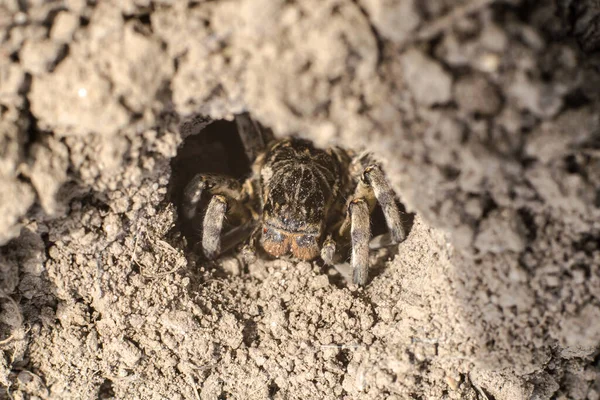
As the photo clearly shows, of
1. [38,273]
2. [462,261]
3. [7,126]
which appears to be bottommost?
[38,273]

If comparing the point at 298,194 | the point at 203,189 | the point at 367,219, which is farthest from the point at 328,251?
the point at 203,189

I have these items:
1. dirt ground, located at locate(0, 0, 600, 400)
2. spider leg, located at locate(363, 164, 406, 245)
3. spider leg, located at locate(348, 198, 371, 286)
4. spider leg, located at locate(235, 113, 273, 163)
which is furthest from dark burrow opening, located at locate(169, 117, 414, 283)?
dirt ground, located at locate(0, 0, 600, 400)

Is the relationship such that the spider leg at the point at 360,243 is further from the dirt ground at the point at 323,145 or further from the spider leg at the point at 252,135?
the spider leg at the point at 252,135

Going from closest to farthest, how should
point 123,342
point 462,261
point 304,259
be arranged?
point 462,261
point 123,342
point 304,259

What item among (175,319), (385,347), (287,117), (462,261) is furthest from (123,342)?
(462,261)

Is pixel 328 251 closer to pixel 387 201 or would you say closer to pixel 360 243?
pixel 360 243

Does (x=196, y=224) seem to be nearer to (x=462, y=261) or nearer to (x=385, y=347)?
(x=385, y=347)
